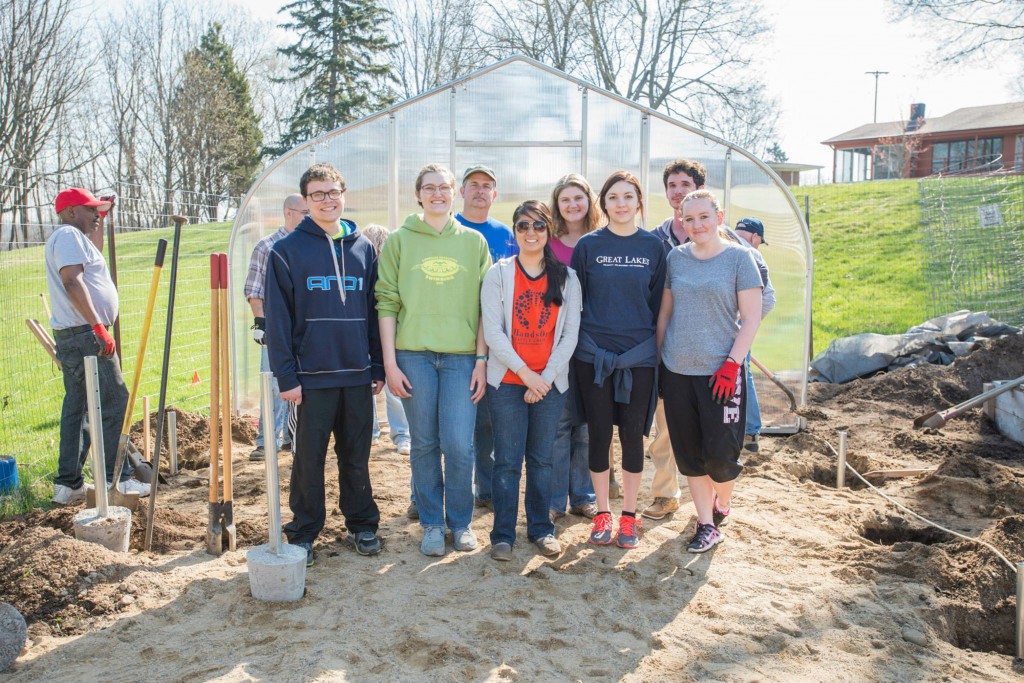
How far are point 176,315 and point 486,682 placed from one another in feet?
35.5

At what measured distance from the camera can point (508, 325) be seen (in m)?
3.82

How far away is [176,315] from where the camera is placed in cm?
1219

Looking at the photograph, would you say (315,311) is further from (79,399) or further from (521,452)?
(79,399)

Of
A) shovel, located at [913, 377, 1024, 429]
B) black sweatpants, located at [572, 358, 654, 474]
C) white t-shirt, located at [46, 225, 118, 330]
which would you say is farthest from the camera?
shovel, located at [913, 377, 1024, 429]

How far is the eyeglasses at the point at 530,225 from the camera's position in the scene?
12.3 ft

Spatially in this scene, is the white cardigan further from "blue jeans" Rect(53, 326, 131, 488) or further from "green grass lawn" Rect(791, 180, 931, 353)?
"green grass lawn" Rect(791, 180, 931, 353)

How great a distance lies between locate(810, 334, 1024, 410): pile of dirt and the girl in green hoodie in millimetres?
5624

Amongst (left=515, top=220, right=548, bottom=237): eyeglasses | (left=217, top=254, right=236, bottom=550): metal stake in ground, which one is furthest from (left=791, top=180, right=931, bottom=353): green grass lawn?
(left=217, top=254, right=236, bottom=550): metal stake in ground

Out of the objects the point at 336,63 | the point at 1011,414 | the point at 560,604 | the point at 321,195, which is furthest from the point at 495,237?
the point at 336,63

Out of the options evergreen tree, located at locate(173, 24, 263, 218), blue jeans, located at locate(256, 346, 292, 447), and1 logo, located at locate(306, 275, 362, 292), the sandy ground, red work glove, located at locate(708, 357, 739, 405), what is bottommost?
the sandy ground

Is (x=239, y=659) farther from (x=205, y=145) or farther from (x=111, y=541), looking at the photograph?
(x=205, y=145)

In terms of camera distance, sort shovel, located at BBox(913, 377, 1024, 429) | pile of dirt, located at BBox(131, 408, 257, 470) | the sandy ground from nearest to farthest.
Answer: the sandy ground < pile of dirt, located at BBox(131, 408, 257, 470) < shovel, located at BBox(913, 377, 1024, 429)

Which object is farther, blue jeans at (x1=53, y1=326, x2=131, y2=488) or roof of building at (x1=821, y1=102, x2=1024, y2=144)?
roof of building at (x1=821, y1=102, x2=1024, y2=144)

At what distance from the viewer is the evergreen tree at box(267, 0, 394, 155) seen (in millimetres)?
26062
